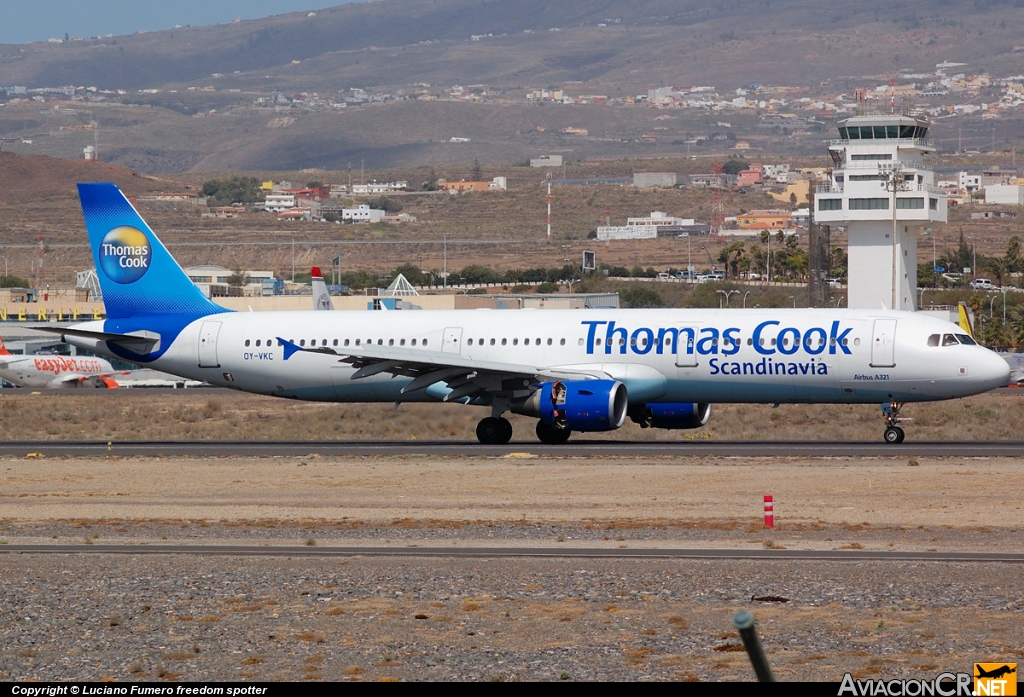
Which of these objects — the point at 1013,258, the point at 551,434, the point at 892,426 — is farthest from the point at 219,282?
the point at 892,426

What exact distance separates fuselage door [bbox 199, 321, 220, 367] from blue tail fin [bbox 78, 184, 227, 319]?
2.69ft

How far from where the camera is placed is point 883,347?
1353 inches

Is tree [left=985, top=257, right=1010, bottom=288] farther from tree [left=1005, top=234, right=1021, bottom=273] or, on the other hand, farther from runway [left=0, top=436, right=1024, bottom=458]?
runway [left=0, top=436, right=1024, bottom=458]

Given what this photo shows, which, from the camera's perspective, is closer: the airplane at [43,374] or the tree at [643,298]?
the airplane at [43,374]

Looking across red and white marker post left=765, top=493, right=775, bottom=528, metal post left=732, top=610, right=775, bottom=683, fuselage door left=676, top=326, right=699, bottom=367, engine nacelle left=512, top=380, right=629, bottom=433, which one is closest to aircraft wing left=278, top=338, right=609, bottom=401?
engine nacelle left=512, top=380, right=629, bottom=433

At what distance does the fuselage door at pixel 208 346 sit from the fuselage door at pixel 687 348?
1303cm

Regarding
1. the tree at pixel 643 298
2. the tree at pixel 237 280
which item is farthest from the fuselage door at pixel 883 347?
the tree at pixel 237 280

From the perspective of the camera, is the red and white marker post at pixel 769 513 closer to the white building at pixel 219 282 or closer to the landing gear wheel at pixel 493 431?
the landing gear wheel at pixel 493 431

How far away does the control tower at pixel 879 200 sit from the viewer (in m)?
96.2

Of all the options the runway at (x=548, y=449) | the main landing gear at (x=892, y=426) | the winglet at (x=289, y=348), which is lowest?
the runway at (x=548, y=449)

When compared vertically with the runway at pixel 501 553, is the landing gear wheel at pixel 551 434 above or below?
below

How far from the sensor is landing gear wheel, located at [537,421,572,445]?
36656 millimetres

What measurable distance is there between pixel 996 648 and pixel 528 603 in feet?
16.6

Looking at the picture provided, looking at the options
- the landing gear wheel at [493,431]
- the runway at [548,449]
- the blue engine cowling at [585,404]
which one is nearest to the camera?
the runway at [548,449]
